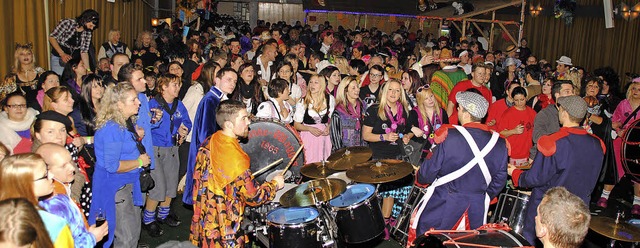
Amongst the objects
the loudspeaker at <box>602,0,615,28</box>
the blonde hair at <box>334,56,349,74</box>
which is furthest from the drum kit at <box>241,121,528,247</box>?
the loudspeaker at <box>602,0,615,28</box>

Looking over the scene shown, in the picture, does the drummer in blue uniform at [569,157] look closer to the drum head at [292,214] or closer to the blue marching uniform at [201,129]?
the drum head at [292,214]

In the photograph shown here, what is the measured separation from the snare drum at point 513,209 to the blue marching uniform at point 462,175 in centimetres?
75

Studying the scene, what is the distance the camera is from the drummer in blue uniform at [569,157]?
4352 millimetres

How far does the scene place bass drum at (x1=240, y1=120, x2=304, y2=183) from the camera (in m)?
5.39

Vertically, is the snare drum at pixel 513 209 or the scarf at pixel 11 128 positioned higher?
the scarf at pixel 11 128

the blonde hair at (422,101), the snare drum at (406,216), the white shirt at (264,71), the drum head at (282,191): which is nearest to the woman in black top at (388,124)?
the blonde hair at (422,101)

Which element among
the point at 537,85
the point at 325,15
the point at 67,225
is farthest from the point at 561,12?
the point at 67,225

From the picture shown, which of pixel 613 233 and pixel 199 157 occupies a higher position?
pixel 199 157

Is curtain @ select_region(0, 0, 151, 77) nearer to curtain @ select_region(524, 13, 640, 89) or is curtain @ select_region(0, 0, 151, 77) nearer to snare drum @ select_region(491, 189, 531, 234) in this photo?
snare drum @ select_region(491, 189, 531, 234)

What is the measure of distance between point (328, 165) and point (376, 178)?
1.84ft

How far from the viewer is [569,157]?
4.35m

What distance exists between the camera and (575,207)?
3.01 metres

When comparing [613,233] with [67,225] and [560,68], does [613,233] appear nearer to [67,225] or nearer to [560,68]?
[67,225]

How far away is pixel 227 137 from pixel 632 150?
18.2 feet
